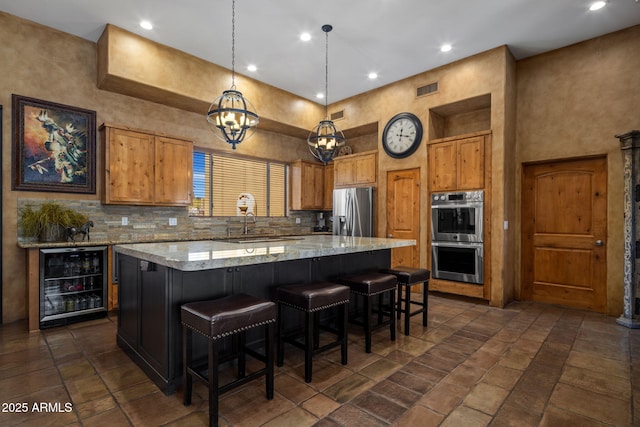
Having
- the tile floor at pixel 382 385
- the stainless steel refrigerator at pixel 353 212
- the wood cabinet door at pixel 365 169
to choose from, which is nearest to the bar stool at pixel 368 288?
the tile floor at pixel 382 385

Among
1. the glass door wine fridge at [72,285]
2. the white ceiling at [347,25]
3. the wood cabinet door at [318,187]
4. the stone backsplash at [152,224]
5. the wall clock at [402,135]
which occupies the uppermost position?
the white ceiling at [347,25]

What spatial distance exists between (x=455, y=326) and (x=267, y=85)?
477 centimetres

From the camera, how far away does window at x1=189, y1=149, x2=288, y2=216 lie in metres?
5.46

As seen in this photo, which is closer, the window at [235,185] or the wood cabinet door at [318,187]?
the window at [235,185]

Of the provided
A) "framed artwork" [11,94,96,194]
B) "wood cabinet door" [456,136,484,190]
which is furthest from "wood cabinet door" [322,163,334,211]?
"framed artwork" [11,94,96,194]

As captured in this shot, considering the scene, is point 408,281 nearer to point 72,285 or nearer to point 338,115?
point 72,285

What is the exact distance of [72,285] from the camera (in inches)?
150

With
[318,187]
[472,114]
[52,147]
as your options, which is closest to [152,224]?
[52,147]

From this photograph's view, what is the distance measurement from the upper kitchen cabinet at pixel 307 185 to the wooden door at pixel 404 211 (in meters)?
1.74

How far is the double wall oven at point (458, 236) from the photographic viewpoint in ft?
15.0

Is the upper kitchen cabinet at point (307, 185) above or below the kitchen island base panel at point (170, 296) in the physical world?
above

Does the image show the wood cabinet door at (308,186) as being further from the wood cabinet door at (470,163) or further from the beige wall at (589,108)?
the beige wall at (589,108)

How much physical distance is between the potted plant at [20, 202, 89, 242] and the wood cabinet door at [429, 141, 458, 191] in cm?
495

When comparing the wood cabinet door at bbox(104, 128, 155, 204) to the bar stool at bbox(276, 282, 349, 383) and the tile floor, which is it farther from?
the bar stool at bbox(276, 282, 349, 383)
